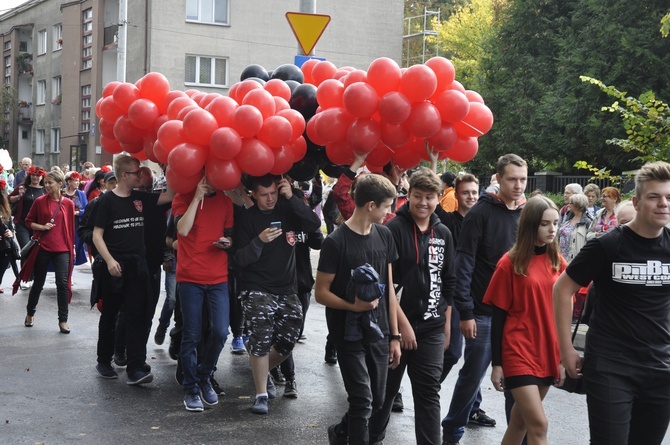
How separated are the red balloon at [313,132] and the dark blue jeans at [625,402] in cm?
297

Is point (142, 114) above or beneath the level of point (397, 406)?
above

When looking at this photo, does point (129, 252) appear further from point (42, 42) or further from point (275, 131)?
point (42, 42)

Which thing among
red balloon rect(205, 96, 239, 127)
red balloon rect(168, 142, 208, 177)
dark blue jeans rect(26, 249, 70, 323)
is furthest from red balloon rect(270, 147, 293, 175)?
dark blue jeans rect(26, 249, 70, 323)

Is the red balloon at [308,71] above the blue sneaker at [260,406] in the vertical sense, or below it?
above

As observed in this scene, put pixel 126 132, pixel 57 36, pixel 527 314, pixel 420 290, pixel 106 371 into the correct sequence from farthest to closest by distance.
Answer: pixel 57 36 → pixel 106 371 → pixel 126 132 → pixel 420 290 → pixel 527 314

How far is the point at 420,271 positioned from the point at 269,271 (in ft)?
4.91

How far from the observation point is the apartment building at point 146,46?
35656 millimetres

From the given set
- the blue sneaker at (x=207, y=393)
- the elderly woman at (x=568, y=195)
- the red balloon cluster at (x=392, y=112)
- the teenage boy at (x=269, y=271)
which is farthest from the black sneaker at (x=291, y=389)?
the elderly woman at (x=568, y=195)

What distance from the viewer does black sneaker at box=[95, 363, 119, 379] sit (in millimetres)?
8016

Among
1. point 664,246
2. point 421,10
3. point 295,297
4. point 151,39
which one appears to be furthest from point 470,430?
point 421,10

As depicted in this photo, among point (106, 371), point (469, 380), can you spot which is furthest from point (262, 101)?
point (106, 371)

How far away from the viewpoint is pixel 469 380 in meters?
6.12

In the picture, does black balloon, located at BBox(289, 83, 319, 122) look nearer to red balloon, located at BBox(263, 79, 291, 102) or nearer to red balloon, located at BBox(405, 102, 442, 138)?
red balloon, located at BBox(263, 79, 291, 102)

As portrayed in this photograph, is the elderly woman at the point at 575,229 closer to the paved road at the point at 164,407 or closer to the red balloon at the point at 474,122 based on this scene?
the paved road at the point at 164,407
